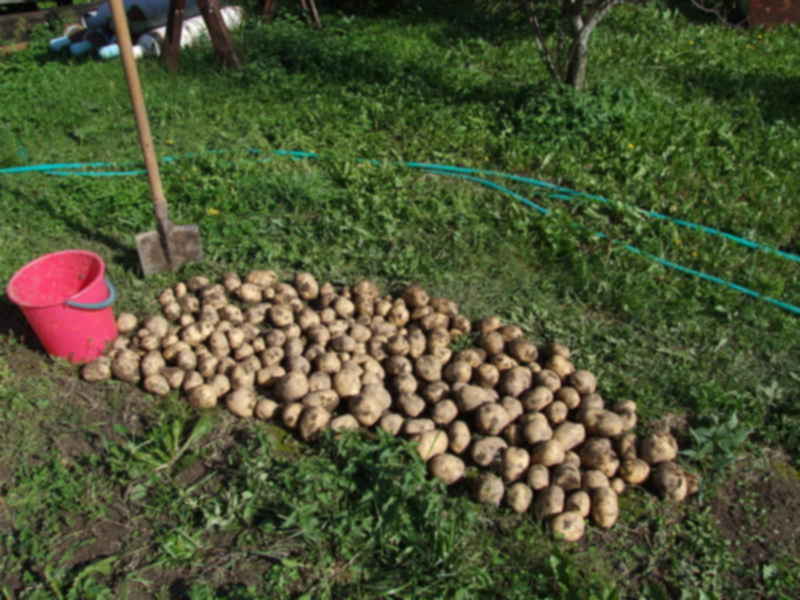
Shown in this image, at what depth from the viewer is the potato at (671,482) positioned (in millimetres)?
2908

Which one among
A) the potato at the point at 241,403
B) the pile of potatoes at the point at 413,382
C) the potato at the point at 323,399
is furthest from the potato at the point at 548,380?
the potato at the point at 241,403

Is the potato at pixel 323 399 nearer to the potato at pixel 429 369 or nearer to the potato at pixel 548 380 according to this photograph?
the potato at pixel 429 369

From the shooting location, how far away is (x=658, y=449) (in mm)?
3025

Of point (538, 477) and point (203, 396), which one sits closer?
point (538, 477)

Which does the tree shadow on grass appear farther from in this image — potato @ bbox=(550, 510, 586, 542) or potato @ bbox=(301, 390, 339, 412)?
potato @ bbox=(301, 390, 339, 412)

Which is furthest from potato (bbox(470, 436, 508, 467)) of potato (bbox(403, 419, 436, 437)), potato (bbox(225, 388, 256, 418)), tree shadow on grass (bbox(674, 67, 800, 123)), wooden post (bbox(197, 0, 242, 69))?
wooden post (bbox(197, 0, 242, 69))

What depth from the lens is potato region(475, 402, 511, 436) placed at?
3.10 metres

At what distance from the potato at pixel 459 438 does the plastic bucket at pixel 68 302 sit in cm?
190

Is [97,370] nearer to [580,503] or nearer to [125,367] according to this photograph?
[125,367]

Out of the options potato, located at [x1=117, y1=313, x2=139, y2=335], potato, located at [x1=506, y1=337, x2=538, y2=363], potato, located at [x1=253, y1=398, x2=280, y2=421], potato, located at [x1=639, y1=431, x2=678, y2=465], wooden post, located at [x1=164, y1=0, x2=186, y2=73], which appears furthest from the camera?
wooden post, located at [x1=164, y1=0, x2=186, y2=73]

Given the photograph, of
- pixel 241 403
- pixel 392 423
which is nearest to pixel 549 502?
pixel 392 423

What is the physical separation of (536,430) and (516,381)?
1.09 ft

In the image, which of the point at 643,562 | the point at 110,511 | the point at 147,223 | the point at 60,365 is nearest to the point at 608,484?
the point at 643,562

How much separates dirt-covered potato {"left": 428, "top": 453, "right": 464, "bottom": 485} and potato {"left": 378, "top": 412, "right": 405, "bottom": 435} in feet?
0.86
